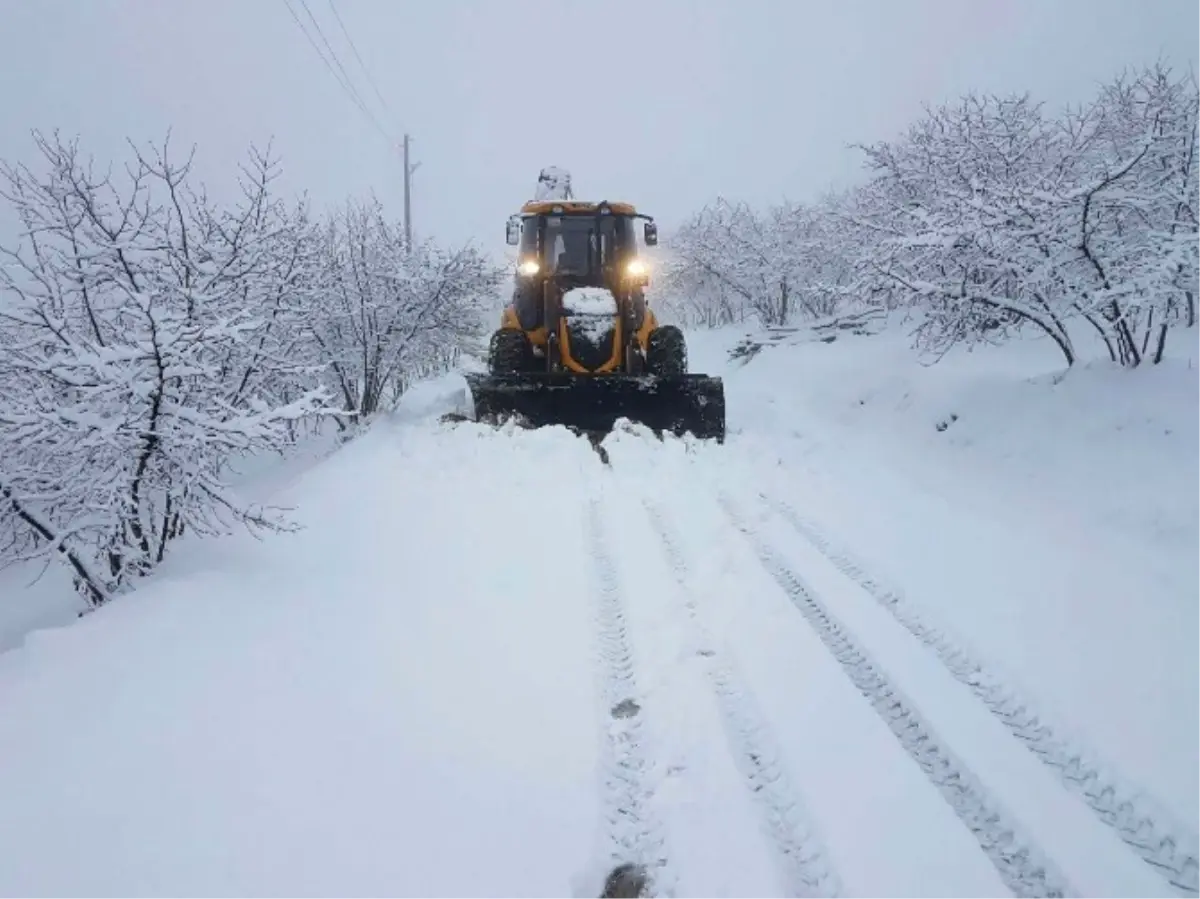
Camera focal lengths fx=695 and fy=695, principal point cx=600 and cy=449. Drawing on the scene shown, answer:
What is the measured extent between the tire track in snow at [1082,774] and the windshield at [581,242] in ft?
23.2

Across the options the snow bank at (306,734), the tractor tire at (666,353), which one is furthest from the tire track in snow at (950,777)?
the tractor tire at (666,353)

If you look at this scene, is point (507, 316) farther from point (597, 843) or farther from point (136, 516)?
point (597, 843)

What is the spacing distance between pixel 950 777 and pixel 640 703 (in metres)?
1.24

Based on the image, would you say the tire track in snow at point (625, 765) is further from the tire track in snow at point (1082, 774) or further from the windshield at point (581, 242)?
the windshield at point (581, 242)

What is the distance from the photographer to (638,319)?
9.90m

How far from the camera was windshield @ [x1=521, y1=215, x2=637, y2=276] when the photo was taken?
973 cm

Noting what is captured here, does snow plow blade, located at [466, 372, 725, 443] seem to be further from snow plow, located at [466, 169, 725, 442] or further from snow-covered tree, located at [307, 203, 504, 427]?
snow-covered tree, located at [307, 203, 504, 427]

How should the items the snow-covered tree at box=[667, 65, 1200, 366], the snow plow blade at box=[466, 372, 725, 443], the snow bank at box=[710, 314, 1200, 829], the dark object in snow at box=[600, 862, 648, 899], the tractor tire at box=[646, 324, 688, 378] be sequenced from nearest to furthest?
1. the dark object in snow at box=[600, 862, 648, 899]
2. the snow bank at box=[710, 314, 1200, 829]
3. the snow-covered tree at box=[667, 65, 1200, 366]
4. the snow plow blade at box=[466, 372, 725, 443]
5. the tractor tire at box=[646, 324, 688, 378]

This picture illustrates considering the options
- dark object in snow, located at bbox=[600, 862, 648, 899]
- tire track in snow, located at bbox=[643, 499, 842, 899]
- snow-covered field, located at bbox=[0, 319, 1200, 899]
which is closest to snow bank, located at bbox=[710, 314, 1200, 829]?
snow-covered field, located at bbox=[0, 319, 1200, 899]

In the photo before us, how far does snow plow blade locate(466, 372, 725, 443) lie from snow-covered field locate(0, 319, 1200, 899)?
2.54 metres

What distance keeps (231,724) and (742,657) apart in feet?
7.41

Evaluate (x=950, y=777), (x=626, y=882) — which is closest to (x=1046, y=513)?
(x=950, y=777)

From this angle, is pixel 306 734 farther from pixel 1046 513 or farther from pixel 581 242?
pixel 581 242

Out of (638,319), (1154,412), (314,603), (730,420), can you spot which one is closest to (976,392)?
(1154,412)
